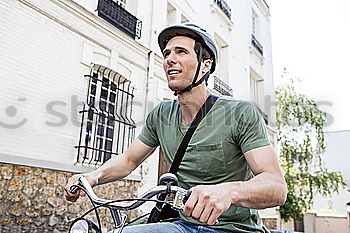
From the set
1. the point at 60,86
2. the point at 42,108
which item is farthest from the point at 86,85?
the point at 42,108

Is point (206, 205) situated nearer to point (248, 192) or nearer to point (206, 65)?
point (248, 192)

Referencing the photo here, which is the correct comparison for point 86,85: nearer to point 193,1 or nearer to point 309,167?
point 193,1

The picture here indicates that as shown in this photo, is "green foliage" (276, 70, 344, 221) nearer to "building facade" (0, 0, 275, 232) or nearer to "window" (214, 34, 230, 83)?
"window" (214, 34, 230, 83)

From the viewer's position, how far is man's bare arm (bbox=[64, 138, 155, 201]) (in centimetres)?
223

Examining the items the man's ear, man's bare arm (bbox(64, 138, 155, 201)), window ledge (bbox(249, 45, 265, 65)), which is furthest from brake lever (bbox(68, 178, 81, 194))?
window ledge (bbox(249, 45, 265, 65))

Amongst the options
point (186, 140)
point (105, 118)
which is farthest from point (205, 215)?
point (105, 118)

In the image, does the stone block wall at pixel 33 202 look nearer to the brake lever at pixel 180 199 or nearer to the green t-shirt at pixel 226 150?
the green t-shirt at pixel 226 150

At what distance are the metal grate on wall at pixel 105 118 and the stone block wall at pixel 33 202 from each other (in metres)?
0.81

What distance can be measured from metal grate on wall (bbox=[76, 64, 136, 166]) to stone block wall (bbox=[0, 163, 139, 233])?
811 mm

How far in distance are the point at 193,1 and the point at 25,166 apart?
7952mm

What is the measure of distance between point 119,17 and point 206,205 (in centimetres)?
733

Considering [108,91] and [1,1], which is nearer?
[1,1]

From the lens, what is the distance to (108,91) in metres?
7.67

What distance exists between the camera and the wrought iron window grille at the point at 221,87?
1219cm
